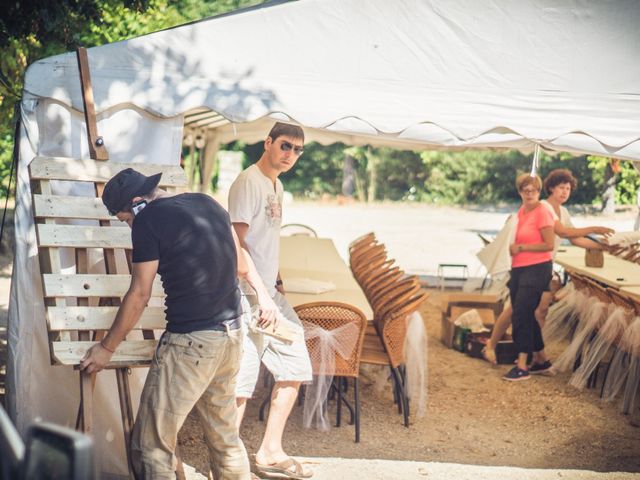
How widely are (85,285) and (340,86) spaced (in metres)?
2.14

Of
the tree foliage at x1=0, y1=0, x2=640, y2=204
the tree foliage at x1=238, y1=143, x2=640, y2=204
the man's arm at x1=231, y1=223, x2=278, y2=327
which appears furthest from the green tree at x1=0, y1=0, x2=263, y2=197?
the tree foliage at x1=238, y1=143, x2=640, y2=204

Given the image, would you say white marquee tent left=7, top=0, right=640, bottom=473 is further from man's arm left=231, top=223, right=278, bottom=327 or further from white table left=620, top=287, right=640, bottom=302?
white table left=620, top=287, right=640, bottom=302

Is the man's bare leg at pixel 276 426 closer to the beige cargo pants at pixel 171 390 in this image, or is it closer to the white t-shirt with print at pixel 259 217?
the white t-shirt with print at pixel 259 217

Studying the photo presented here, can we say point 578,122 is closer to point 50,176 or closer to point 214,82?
point 214,82

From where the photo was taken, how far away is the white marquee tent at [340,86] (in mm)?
5012

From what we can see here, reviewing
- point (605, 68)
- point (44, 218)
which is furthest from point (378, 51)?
point (44, 218)

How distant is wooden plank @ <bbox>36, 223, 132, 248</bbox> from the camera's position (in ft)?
14.3

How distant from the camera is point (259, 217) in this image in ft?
16.7

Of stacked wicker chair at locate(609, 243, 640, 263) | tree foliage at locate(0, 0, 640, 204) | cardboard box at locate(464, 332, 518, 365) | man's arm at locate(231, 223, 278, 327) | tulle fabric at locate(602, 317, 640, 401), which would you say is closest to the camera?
man's arm at locate(231, 223, 278, 327)

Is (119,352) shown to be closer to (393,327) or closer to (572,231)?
(393,327)

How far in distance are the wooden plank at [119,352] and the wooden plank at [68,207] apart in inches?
27.8

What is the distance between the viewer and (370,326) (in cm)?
690

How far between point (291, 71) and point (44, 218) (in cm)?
188

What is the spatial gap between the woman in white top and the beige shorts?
132 inches
